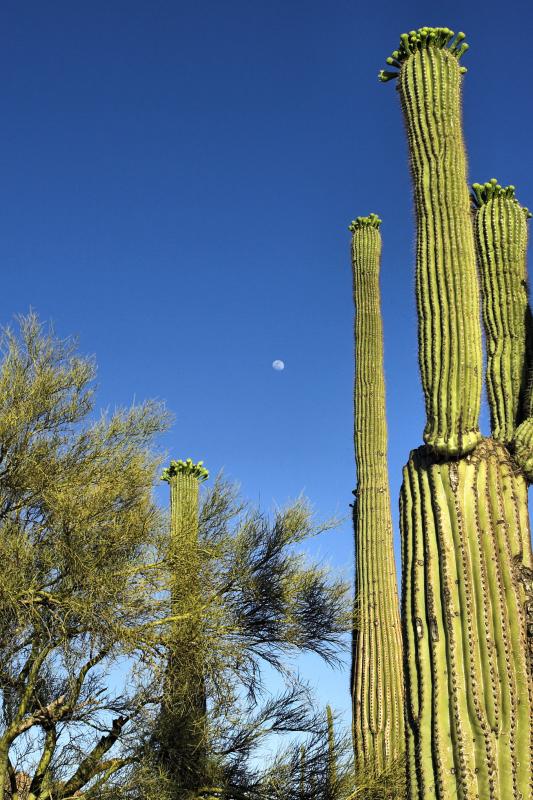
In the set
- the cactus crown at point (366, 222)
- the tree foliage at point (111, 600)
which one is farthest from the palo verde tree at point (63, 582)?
the cactus crown at point (366, 222)

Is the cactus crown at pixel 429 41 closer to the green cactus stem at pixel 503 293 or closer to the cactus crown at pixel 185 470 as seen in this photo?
the green cactus stem at pixel 503 293

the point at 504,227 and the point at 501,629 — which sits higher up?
the point at 504,227

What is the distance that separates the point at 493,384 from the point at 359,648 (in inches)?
175

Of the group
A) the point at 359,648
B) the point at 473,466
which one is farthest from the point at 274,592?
the point at 473,466

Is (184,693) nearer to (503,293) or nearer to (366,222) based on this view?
(503,293)

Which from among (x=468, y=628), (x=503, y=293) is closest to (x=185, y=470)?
(x=503, y=293)

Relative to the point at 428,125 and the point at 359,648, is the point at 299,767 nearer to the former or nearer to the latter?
the point at 359,648

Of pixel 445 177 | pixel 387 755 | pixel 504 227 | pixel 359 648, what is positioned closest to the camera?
pixel 445 177

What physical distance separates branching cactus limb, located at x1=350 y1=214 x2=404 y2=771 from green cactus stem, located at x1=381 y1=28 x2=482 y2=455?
455 cm

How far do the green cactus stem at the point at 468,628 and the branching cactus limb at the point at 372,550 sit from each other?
431 centimetres

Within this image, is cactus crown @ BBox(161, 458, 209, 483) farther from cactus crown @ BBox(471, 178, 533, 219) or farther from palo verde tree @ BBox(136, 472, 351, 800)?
cactus crown @ BBox(471, 178, 533, 219)

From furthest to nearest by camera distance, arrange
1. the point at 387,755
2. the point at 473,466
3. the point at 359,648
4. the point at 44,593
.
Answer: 1. the point at 359,648
2. the point at 387,755
3. the point at 44,593
4. the point at 473,466

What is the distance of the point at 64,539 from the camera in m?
8.89

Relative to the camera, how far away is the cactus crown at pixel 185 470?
40.6 feet
